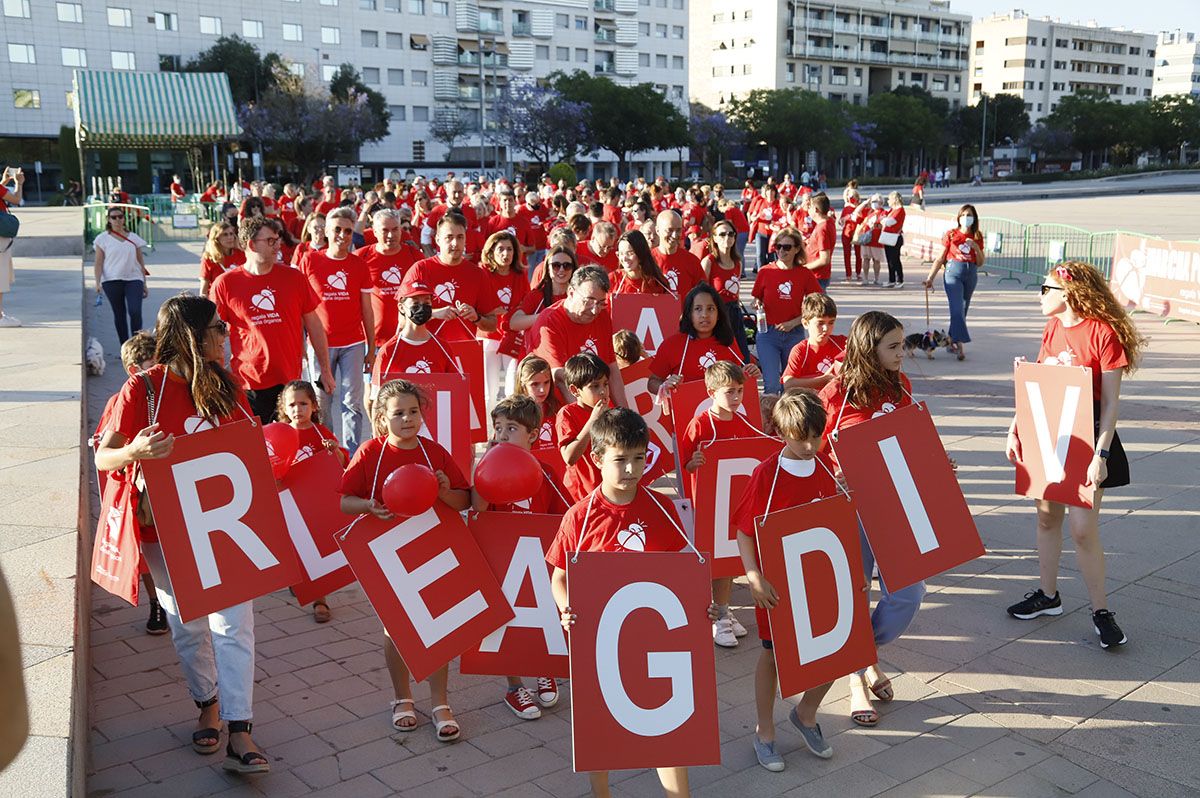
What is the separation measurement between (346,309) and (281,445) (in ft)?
9.14

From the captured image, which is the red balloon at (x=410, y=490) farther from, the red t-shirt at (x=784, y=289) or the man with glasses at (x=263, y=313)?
the red t-shirt at (x=784, y=289)

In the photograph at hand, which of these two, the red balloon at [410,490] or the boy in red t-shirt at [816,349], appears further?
the boy in red t-shirt at [816,349]

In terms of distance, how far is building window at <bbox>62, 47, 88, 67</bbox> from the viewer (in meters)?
73.5

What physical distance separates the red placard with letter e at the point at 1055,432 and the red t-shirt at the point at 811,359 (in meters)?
1.36

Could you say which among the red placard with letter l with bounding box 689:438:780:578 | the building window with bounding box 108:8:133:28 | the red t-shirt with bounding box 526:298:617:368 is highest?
the building window with bounding box 108:8:133:28

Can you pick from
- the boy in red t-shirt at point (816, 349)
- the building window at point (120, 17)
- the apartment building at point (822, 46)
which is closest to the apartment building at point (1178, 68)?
the apartment building at point (822, 46)

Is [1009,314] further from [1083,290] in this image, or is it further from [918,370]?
[1083,290]

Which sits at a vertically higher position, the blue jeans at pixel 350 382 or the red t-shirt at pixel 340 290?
the red t-shirt at pixel 340 290

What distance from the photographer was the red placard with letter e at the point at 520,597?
5.05 m

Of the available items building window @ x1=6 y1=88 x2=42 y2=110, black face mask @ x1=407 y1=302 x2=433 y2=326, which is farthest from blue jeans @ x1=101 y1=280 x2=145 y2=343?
building window @ x1=6 y1=88 x2=42 y2=110

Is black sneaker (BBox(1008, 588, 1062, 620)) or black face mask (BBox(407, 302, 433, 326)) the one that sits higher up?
black face mask (BBox(407, 302, 433, 326))

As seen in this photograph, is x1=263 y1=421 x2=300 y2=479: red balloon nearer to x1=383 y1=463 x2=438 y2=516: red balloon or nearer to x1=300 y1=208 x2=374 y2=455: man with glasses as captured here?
x1=383 y1=463 x2=438 y2=516: red balloon

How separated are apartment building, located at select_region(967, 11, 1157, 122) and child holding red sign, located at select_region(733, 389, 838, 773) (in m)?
148

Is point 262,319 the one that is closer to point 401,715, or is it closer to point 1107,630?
point 401,715
